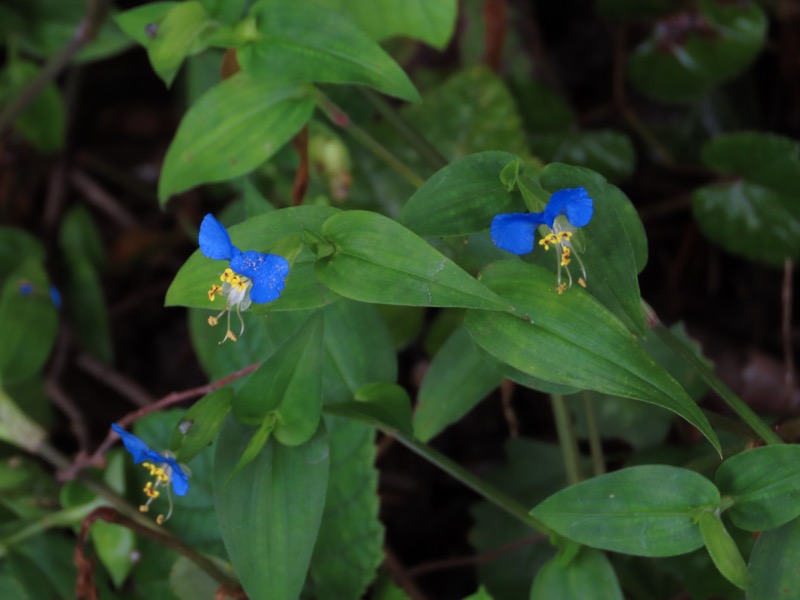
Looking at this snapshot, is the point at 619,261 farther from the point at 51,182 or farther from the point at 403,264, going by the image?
the point at 51,182

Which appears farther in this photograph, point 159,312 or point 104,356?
point 159,312

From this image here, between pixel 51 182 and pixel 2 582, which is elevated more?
pixel 51 182

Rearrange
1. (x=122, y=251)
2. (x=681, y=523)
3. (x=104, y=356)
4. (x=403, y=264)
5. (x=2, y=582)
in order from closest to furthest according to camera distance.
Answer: (x=403, y=264)
(x=681, y=523)
(x=2, y=582)
(x=104, y=356)
(x=122, y=251)

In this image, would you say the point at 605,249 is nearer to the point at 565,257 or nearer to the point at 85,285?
the point at 565,257

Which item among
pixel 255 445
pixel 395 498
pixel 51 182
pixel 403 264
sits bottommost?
pixel 395 498

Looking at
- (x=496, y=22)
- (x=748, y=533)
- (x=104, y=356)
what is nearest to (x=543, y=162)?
(x=496, y=22)

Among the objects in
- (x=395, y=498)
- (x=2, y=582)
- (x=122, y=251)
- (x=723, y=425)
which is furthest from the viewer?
(x=122, y=251)

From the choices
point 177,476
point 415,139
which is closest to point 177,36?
point 415,139
